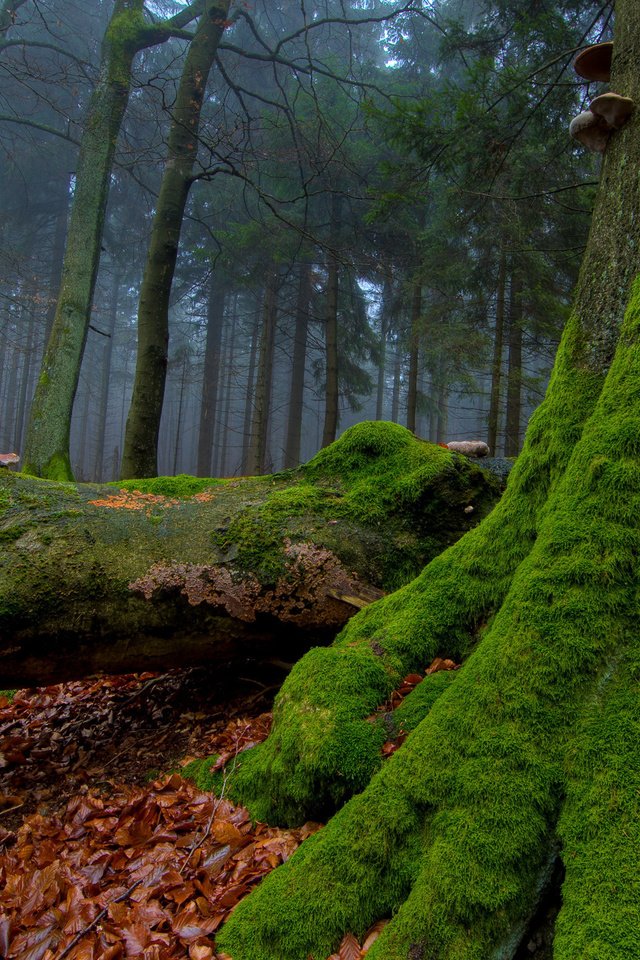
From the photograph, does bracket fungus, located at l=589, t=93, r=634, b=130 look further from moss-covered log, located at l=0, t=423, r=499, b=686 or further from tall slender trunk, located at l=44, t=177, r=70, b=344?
tall slender trunk, located at l=44, t=177, r=70, b=344

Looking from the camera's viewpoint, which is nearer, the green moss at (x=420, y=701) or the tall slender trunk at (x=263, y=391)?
the green moss at (x=420, y=701)

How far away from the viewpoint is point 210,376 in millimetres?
24219

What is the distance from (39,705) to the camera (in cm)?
463

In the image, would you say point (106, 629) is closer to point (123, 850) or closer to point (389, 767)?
point (123, 850)

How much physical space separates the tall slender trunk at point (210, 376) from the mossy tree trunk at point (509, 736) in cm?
1998

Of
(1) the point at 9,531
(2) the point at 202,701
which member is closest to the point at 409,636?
(2) the point at 202,701

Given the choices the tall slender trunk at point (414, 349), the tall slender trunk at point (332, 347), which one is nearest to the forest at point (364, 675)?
the tall slender trunk at point (414, 349)

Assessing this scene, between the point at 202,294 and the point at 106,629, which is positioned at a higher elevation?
the point at 202,294

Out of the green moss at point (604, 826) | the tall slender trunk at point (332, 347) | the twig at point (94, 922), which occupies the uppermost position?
the tall slender trunk at point (332, 347)

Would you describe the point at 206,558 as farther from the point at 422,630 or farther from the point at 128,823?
the point at 422,630

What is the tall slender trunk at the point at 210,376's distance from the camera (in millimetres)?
22891

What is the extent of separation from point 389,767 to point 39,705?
4002mm

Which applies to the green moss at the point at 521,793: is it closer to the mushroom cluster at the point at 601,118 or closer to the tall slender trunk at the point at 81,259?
the mushroom cluster at the point at 601,118

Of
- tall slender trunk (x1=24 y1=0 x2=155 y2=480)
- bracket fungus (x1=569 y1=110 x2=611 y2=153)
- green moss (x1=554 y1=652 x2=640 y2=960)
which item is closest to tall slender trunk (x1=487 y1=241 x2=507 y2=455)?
tall slender trunk (x1=24 y1=0 x2=155 y2=480)
